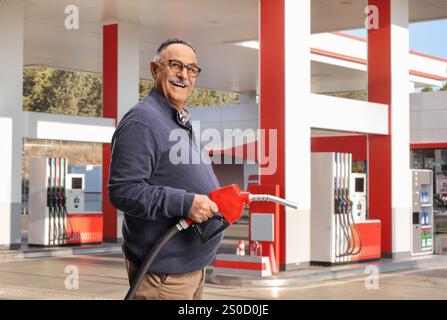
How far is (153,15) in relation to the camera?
2048 centimetres

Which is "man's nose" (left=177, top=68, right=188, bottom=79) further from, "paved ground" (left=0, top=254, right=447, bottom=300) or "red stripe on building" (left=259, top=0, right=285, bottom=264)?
"red stripe on building" (left=259, top=0, right=285, bottom=264)

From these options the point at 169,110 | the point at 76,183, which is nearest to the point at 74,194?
the point at 76,183

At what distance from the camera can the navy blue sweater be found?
10.4ft

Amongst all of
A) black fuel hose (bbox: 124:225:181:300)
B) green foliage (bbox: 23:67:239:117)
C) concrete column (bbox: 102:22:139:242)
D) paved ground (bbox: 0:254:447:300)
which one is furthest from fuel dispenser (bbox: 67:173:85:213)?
green foliage (bbox: 23:67:239:117)

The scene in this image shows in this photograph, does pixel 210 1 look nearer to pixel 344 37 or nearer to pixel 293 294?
pixel 293 294

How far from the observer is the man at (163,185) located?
3.17 m

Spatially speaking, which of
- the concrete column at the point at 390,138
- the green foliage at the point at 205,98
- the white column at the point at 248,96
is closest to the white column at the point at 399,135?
the concrete column at the point at 390,138

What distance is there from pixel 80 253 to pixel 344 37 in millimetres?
13272

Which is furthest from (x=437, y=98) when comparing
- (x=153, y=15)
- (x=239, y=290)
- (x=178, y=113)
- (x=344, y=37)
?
(x=178, y=113)

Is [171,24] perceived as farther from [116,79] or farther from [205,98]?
[205,98]

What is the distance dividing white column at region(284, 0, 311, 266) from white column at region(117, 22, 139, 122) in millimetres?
7153

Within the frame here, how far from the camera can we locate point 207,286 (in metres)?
13.4
